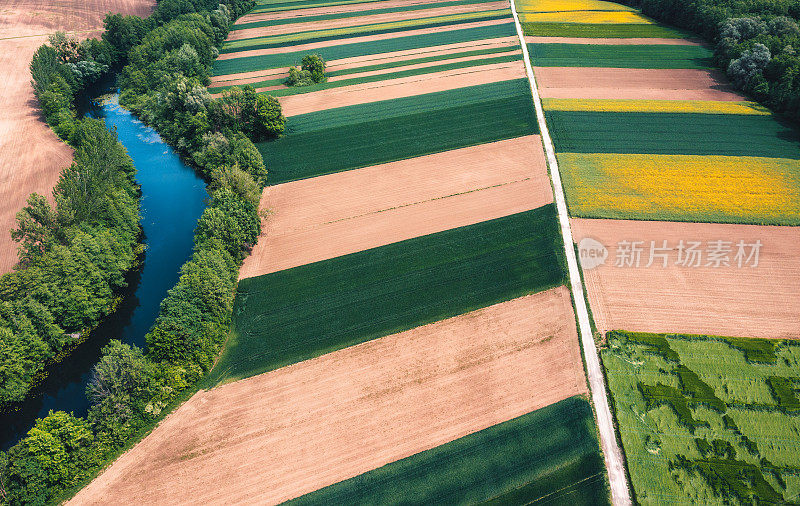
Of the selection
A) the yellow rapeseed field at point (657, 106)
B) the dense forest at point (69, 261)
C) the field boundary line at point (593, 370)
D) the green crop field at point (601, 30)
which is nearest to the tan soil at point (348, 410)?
the field boundary line at point (593, 370)

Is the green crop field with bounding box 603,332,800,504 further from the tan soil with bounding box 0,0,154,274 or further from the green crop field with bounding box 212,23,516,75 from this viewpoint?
the green crop field with bounding box 212,23,516,75

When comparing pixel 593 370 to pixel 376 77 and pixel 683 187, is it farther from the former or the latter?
pixel 376 77

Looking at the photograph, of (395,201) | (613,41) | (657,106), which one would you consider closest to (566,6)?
(613,41)

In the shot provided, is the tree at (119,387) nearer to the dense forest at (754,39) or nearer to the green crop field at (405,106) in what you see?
the green crop field at (405,106)

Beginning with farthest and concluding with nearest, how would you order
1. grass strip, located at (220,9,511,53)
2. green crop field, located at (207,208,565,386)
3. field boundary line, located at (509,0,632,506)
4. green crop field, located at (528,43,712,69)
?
grass strip, located at (220,9,511,53)
green crop field, located at (528,43,712,69)
green crop field, located at (207,208,565,386)
field boundary line, located at (509,0,632,506)

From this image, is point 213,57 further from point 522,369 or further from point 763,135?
point 763,135

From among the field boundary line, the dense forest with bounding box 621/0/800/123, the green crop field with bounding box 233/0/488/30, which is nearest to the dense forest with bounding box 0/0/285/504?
the green crop field with bounding box 233/0/488/30
